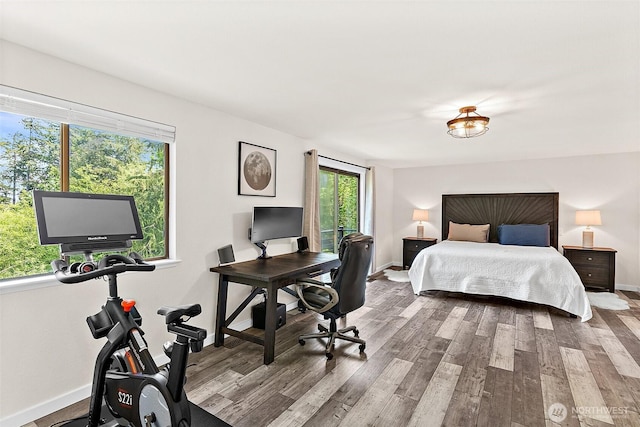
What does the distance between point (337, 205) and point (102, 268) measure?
423cm

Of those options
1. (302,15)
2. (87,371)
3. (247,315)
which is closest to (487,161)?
(247,315)

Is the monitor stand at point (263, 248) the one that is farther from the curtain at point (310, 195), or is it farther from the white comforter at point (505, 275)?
the white comforter at point (505, 275)

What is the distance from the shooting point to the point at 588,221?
5289mm

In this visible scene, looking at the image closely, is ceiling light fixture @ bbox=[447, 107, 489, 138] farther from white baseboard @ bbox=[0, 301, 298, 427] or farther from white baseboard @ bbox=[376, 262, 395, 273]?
white baseboard @ bbox=[376, 262, 395, 273]

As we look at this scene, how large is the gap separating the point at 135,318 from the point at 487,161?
6338 mm

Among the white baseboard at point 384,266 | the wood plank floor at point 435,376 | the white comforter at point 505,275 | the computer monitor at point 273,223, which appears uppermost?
the computer monitor at point 273,223

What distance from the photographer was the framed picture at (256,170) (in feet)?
11.3

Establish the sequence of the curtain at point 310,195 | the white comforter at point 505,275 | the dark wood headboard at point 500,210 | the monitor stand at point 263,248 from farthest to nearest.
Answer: the dark wood headboard at point 500,210 < the curtain at point 310,195 < the white comforter at point 505,275 < the monitor stand at point 263,248

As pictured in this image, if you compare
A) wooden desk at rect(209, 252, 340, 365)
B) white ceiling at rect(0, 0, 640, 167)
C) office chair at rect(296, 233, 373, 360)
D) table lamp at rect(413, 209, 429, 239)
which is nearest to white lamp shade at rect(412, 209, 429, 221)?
table lamp at rect(413, 209, 429, 239)

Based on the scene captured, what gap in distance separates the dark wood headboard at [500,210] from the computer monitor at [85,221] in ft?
19.7

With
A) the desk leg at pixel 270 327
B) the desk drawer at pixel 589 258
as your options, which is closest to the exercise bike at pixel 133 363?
the desk leg at pixel 270 327

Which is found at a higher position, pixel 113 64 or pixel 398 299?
pixel 113 64

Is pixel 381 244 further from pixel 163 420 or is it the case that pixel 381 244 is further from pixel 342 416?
pixel 163 420

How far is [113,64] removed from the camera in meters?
2.19
